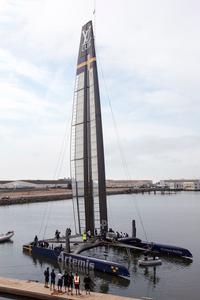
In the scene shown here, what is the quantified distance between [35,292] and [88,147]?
14.9m

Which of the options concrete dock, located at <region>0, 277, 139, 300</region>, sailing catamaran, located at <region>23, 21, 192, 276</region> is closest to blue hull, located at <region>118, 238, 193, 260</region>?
sailing catamaran, located at <region>23, 21, 192, 276</region>

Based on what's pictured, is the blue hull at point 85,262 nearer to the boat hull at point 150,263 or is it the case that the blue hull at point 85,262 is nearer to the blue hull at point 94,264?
the blue hull at point 94,264

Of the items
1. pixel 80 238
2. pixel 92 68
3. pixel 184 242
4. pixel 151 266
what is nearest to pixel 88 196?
pixel 80 238

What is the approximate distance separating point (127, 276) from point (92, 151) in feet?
35.7

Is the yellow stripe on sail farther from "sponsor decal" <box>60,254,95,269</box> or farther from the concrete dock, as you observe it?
the concrete dock

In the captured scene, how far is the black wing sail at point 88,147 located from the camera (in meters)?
31.5

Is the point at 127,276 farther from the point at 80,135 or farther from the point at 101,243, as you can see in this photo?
the point at 80,135

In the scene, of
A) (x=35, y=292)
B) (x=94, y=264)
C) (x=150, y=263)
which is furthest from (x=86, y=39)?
(x=35, y=292)

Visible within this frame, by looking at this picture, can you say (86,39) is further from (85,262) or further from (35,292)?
(35,292)

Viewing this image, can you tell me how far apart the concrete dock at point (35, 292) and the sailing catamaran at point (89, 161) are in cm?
897

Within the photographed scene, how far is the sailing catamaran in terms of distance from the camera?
31109 millimetres

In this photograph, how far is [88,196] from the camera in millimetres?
32438

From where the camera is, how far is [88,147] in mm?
32188

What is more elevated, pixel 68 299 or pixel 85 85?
pixel 85 85
